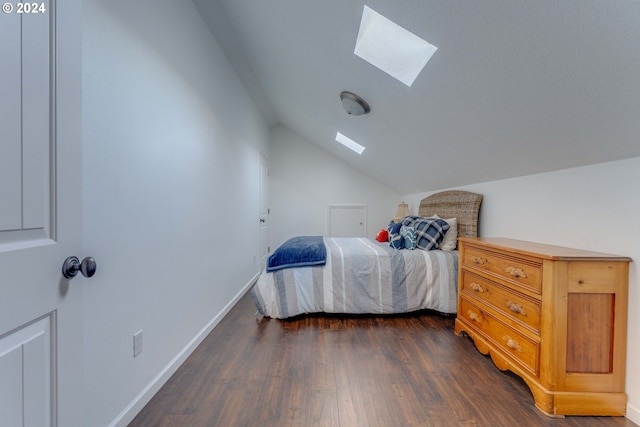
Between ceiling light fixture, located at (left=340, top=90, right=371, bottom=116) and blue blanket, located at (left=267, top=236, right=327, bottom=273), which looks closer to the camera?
ceiling light fixture, located at (left=340, top=90, right=371, bottom=116)

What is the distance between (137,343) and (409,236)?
251cm

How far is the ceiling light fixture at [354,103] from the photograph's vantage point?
2.44 m

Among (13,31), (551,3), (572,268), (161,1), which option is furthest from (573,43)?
(161,1)

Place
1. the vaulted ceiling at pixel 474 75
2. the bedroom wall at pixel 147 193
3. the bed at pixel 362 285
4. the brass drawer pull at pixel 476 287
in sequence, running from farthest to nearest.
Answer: the bed at pixel 362 285 < the brass drawer pull at pixel 476 287 < the bedroom wall at pixel 147 193 < the vaulted ceiling at pixel 474 75

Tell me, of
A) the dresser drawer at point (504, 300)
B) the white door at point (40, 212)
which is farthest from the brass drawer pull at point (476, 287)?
the white door at point (40, 212)

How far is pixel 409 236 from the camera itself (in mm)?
2951

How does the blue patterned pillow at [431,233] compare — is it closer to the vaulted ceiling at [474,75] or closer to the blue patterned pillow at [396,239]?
the blue patterned pillow at [396,239]

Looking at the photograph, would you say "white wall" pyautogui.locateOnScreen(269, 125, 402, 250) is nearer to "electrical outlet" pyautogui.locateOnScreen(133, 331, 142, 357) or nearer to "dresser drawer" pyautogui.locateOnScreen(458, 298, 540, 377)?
"dresser drawer" pyautogui.locateOnScreen(458, 298, 540, 377)

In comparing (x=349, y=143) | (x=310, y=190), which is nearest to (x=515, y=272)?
(x=349, y=143)

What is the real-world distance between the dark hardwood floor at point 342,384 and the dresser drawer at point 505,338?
0.19 meters

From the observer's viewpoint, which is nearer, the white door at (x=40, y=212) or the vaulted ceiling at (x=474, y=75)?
the white door at (x=40, y=212)

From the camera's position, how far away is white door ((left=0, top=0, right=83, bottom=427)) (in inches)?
23.9

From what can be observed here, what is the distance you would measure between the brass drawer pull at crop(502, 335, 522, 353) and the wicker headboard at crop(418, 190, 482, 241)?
47.8 inches

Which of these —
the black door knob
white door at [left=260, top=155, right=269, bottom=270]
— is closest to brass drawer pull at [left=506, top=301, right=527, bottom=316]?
the black door knob
